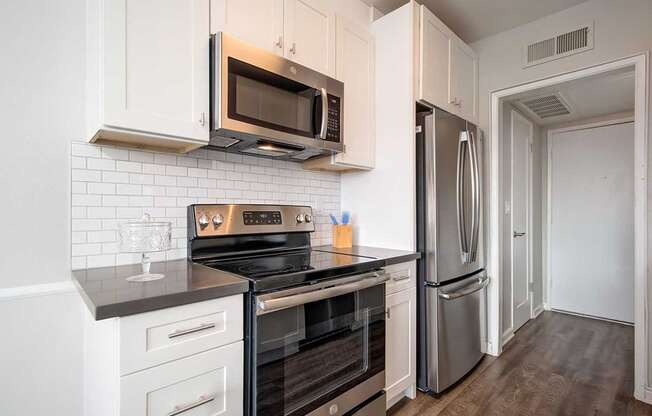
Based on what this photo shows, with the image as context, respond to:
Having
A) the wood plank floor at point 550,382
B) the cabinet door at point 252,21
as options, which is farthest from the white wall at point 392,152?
the wood plank floor at point 550,382

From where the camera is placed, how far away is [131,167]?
147 cm

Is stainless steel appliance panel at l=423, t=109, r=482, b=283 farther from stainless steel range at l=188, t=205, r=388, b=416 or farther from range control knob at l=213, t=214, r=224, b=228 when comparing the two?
range control knob at l=213, t=214, r=224, b=228

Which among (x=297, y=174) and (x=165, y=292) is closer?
(x=165, y=292)

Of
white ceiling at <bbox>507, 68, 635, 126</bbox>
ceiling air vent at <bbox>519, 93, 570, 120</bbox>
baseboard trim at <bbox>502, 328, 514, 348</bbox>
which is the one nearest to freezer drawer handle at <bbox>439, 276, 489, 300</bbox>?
baseboard trim at <bbox>502, 328, 514, 348</bbox>

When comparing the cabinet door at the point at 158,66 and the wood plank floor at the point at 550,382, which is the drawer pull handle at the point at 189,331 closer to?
the cabinet door at the point at 158,66

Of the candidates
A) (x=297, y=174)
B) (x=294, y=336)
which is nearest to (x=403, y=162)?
(x=297, y=174)

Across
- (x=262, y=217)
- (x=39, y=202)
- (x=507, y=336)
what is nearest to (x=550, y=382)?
(x=507, y=336)

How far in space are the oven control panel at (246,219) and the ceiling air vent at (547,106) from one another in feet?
8.36

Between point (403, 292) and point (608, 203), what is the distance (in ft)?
10.6

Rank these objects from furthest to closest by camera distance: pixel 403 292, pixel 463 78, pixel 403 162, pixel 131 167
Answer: pixel 463 78 < pixel 403 162 < pixel 403 292 < pixel 131 167

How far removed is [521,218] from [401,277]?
213 centimetres

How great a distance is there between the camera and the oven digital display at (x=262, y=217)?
1.74 metres

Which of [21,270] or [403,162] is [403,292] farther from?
[21,270]

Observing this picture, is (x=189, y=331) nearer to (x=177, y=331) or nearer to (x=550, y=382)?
(x=177, y=331)
